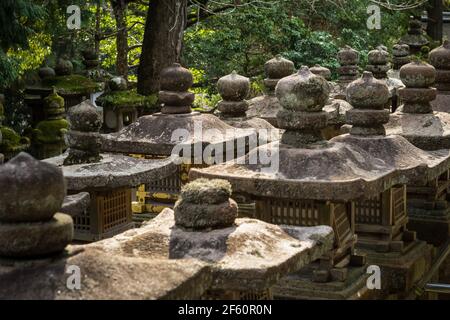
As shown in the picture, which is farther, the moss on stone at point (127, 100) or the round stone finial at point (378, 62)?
the round stone finial at point (378, 62)

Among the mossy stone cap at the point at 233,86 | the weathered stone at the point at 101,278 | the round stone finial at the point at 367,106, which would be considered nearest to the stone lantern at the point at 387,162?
the round stone finial at the point at 367,106

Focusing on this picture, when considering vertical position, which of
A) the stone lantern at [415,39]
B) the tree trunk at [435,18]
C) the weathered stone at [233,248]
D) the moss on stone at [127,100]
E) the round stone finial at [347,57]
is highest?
the tree trunk at [435,18]

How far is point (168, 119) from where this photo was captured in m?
12.5

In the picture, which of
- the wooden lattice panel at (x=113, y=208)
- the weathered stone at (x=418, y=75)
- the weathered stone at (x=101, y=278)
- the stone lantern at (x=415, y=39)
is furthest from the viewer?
the stone lantern at (x=415, y=39)

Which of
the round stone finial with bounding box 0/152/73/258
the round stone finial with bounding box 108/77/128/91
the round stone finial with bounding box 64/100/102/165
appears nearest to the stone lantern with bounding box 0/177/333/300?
the round stone finial with bounding box 0/152/73/258

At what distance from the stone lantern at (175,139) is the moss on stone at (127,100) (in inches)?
206

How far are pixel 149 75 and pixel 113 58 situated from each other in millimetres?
9557

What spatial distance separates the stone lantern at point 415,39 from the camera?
26125 mm

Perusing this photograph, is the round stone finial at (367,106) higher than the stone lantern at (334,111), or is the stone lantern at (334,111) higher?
the round stone finial at (367,106)

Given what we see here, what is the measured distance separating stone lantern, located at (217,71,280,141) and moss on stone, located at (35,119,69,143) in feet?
18.1

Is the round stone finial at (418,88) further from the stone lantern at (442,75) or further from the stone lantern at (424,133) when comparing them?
the stone lantern at (442,75)

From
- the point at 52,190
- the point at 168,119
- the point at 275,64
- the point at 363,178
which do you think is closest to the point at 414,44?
the point at 275,64

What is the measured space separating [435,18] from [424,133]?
60.5 feet

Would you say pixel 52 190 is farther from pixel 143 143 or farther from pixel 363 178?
pixel 143 143
